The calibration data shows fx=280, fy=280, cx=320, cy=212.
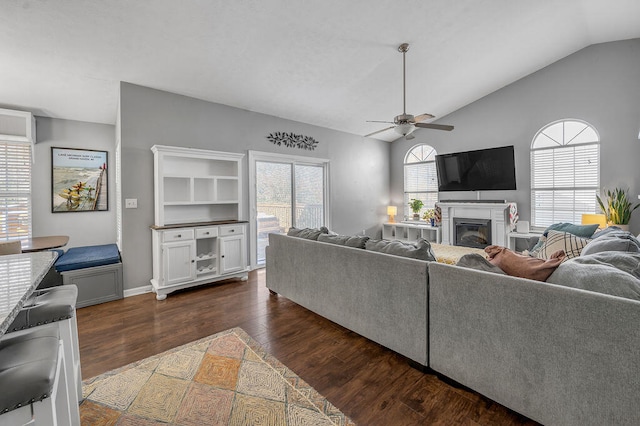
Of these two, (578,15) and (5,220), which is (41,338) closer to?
(5,220)

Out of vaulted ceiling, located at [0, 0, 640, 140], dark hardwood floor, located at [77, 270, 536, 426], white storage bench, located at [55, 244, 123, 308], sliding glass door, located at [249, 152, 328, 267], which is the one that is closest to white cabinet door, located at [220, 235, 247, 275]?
dark hardwood floor, located at [77, 270, 536, 426]

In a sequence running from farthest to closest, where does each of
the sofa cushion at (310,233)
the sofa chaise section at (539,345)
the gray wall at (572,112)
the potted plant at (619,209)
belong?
the gray wall at (572,112)
the potted plant at (619,209)
the sofa cushion at (310,233)
the sofa chaise section at (539,345)

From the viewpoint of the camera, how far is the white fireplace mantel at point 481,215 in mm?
4859

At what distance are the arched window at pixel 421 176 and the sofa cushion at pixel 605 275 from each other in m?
4.84

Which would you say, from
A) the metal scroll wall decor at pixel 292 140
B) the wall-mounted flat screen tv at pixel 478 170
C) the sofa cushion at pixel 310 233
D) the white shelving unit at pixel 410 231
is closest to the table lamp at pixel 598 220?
the wall-mounted flat screen tv at pixel 478 170

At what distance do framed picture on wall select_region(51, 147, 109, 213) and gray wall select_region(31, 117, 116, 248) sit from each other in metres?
0.06

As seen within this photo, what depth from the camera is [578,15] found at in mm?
3598

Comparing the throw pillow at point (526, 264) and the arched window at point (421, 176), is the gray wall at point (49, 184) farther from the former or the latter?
the arched window at point (421, 176)

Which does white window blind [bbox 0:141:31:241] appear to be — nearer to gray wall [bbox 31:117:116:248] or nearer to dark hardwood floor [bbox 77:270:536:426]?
gray wall [bbox 31:117:116:248]

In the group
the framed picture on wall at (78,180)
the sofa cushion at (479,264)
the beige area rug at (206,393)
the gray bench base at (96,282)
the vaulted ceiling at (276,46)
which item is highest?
the vaulted ceiling at (276,46)

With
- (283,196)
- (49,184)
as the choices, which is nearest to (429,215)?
(283,196)

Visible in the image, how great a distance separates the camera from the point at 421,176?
259 inches

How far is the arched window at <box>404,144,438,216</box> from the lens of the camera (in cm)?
636

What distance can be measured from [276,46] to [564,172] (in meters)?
4.99
